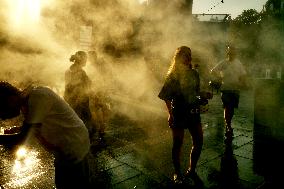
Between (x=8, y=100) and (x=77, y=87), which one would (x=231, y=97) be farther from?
(x=8, y=100)

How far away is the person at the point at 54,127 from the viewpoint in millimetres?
2246

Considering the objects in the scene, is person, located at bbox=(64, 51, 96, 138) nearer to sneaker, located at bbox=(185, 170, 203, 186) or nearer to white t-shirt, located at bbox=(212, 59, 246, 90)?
sneaker, located at bbox=(185, 170, 203, 186)

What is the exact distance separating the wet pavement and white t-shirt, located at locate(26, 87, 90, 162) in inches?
52.6

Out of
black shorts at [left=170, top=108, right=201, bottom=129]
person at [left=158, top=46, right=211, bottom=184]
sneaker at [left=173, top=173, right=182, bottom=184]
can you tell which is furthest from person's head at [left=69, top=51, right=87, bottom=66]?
sneaker at [left=173, top=173, right=182, bottom=184]

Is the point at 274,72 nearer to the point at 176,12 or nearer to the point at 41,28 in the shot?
the point at 176,12

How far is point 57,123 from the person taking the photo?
2471mm

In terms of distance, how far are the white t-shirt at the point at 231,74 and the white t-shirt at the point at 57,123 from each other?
5.02 meters

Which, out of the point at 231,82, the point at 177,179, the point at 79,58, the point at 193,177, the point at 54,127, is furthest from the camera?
the point at 231,82

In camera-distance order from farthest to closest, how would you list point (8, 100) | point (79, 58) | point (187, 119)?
point (79, 58)
point (187, 119)
point (8, 100)

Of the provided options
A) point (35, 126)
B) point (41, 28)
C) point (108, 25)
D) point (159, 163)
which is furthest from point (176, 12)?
point (35, 126)

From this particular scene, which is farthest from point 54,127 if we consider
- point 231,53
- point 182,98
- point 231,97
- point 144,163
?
point 231,53

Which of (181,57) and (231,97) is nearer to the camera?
(181,57)

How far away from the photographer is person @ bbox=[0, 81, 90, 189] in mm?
2246

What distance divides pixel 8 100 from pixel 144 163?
3482 millimetres
